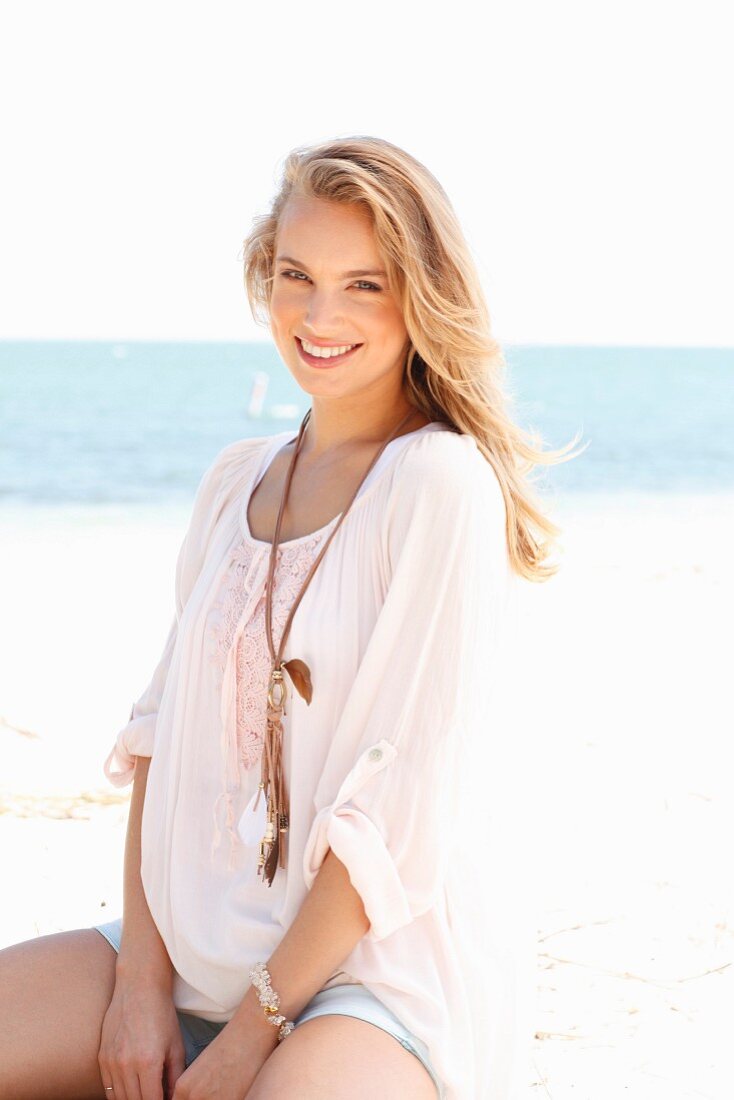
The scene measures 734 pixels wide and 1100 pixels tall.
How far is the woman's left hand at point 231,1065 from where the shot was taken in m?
1.67

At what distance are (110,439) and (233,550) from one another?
24.2 m

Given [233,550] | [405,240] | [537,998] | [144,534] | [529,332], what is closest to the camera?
[405,240]

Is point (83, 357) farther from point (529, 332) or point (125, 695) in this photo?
point (125, 695)

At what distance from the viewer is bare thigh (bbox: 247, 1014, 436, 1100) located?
1.57 meters

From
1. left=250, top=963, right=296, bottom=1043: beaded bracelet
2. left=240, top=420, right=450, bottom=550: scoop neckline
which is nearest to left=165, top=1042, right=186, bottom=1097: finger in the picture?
left=250, top=963, right=296, bottom=1043: beaded bracelet

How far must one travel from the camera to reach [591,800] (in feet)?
13.8

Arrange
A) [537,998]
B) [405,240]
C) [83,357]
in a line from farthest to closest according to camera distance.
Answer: [83,357] → [537,998] → [405,240]

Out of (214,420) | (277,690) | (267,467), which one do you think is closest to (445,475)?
(277,690)

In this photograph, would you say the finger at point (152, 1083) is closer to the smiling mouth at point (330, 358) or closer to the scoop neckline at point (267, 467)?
the scoop neckline at point (267, 467)

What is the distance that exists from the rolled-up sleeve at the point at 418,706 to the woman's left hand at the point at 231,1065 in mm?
202

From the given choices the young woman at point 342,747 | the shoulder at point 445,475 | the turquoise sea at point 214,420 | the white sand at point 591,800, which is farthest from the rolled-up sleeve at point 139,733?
the white sand at point 591,800

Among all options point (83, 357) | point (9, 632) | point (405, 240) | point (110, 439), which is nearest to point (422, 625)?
point (405, 240)

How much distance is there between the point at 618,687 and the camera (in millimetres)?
5895

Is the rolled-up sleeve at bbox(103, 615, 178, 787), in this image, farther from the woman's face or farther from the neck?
the woman's face
